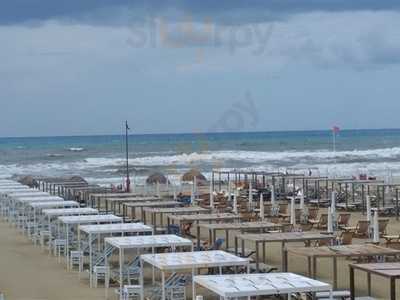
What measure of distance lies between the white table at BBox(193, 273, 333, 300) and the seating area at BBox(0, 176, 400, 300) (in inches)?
0.5

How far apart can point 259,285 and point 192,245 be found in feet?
14.4

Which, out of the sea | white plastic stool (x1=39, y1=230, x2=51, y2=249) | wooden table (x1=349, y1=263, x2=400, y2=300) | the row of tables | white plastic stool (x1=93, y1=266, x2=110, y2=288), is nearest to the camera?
wooden table (x1=349, y1=263, x2=400, y2=300)

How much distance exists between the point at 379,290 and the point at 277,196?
1943 centimetres

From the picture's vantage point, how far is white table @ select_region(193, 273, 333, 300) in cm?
1048

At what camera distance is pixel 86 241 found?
2075 centimetres

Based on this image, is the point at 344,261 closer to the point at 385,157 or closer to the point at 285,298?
the point at 285,298

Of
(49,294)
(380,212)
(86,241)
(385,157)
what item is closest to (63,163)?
(385,157)

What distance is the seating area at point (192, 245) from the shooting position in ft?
41.8

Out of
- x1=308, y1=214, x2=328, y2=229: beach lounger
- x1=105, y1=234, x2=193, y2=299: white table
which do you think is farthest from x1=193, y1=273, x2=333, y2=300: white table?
x1=308, y1=214, x2=328, y2=229: beach lounger

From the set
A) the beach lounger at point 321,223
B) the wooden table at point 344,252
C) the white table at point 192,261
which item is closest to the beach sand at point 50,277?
the wooden table at point 344,252

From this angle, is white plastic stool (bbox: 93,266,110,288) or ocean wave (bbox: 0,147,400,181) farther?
ocean wave (bbox: 0,147,400,181)

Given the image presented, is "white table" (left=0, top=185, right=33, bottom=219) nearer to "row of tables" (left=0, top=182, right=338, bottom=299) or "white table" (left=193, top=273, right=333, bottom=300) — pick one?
"row of tables" (left=0, top=182, right=338, bottom=299)

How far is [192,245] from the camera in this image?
15117mm

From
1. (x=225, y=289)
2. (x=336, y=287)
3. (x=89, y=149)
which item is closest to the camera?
(x=225, y=289)
